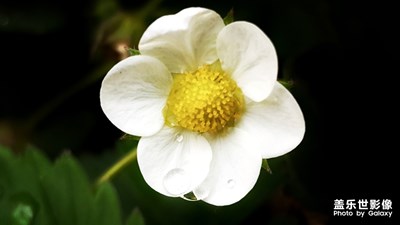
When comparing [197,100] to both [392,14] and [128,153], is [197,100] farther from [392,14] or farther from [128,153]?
[392,14]

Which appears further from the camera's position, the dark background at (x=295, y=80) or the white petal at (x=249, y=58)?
the dark background at (x=295, y=80)

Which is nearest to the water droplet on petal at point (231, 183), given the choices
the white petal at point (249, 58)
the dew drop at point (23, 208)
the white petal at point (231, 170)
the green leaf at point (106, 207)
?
the white petal at point (231, 170)

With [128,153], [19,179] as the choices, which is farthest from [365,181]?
[19,179]

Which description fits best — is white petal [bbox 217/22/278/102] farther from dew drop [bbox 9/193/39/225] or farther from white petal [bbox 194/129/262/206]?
dew drop [bbox 9/193/39/225]

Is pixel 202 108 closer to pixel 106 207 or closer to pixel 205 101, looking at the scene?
pixel 205 101

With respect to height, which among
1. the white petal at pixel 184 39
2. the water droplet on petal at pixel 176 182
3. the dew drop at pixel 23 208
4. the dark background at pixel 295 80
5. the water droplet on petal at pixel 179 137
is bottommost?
the water droplet on petal at pixel 176 182

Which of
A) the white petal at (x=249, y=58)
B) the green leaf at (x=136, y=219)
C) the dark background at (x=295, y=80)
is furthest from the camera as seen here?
the dark background at (x=295, y=80)

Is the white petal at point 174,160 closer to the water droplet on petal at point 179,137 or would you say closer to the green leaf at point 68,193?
the water droplet on petal at point 179,137
